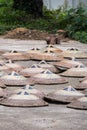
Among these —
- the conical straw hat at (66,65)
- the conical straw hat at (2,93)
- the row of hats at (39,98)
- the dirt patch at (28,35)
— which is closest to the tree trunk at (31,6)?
the dirt patch at (28,35)

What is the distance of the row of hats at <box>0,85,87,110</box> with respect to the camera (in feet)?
21.9

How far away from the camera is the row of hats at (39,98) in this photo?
6660mm

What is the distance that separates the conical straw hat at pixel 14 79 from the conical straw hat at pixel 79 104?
1.51 m

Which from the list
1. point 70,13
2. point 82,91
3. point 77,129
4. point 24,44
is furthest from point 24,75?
point 70,13

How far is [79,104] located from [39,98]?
22.5 inches

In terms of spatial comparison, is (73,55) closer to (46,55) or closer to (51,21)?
(46,55)

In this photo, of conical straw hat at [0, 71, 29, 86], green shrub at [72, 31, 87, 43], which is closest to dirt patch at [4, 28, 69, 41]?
green shrub at [72, 31, 87, 43]

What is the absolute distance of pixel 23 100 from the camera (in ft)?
22.1

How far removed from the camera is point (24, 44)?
15.0 m

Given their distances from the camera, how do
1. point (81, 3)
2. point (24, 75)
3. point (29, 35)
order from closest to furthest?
point (24, 75) → point (29, 35) → point (81, 3)

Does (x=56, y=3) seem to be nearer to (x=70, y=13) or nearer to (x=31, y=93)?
(x=70, y=13)

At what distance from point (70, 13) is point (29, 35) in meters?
3.16

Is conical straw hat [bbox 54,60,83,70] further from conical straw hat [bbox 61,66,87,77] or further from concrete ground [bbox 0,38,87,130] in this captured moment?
concrete ground [bbox 0,38,87,130]

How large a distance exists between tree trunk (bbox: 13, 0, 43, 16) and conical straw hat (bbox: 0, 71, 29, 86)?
14.4 metres
